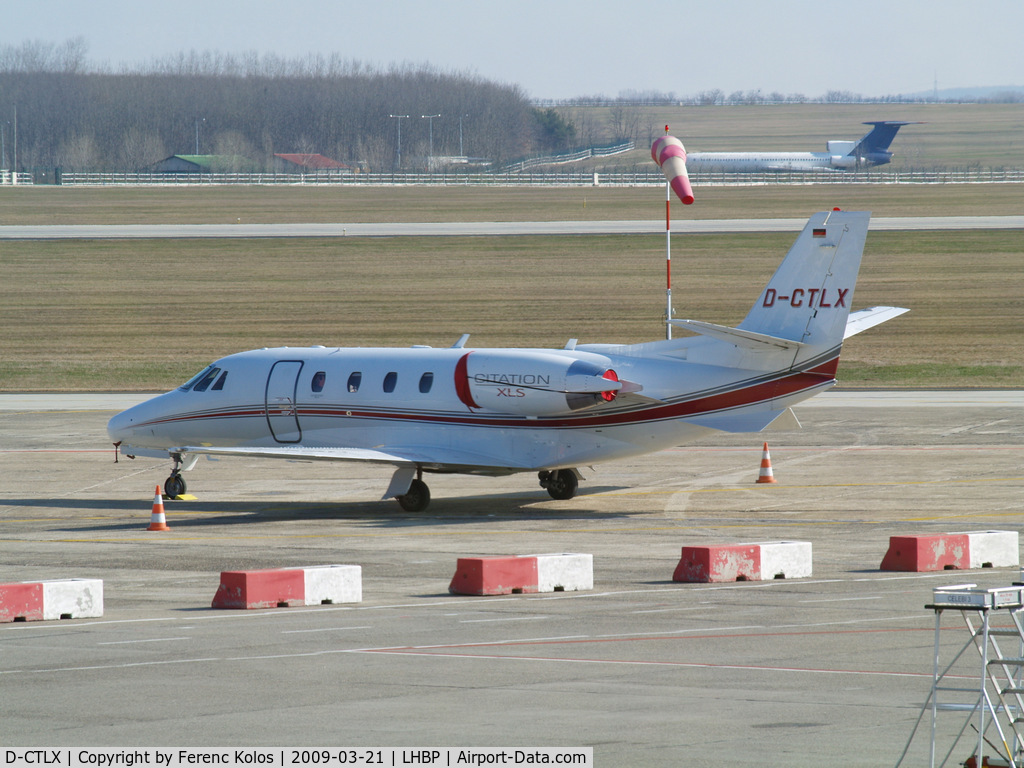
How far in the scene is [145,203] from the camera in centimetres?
11025

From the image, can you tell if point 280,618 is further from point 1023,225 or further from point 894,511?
point 1023,225

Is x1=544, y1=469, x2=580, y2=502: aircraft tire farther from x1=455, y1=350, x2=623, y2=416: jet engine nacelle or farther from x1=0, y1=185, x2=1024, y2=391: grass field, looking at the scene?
x1=0, y1=185, x2=1024, y2=391: grass field

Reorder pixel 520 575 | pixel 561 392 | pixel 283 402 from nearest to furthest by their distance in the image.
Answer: pixel 520 575 < pixel 561 392 < pixel 283 402

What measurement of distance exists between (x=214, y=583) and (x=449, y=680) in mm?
7423

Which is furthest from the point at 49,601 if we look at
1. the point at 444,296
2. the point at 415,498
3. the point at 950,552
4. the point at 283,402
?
the point at 444,296

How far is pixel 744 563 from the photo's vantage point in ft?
61.8

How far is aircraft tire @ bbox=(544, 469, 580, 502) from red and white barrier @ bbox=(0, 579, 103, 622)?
12724mm

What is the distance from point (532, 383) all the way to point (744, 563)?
776 centimetres

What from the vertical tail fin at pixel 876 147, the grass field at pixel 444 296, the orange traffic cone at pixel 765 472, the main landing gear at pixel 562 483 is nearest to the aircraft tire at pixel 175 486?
the main landing gear at pixel 562 483

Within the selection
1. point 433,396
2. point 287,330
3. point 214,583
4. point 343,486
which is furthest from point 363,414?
point 287,330

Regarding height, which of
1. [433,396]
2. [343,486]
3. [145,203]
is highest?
[145,203]

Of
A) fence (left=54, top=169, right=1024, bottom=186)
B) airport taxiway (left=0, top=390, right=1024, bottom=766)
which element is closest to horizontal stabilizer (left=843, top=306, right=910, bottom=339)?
airport taxiway (left=0, top=390, right=1024, bottom=766)

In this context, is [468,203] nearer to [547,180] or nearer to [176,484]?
Result: [547,180]

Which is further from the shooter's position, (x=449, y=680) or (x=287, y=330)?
(x=287, y=330)
